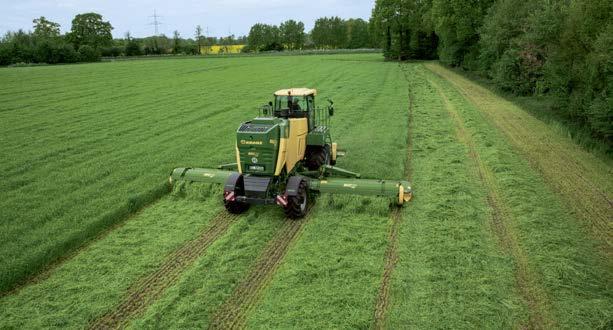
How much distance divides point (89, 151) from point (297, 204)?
1007 centimetres

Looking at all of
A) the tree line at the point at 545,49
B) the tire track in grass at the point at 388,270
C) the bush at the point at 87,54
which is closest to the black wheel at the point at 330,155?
the tire track in grass at the point at 388,270

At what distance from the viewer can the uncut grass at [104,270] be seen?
7227mm

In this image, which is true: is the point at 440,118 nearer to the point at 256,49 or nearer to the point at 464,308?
the point at 464,308

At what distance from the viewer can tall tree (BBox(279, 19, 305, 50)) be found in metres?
143

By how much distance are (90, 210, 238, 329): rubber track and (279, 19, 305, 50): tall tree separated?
138 metres

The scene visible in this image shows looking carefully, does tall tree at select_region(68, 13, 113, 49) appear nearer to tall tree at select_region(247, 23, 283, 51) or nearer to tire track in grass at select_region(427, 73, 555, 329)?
tall tree at select_region(247, 23, 283, 51)

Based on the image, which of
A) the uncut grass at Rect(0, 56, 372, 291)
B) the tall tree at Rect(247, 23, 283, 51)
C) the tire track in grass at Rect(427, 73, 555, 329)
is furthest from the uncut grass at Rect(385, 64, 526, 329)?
the tall tree at Rect(247, 23, 283, 51)

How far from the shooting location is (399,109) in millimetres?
25234

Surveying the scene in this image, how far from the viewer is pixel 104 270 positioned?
855cm

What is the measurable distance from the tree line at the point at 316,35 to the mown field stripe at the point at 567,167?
333 feet

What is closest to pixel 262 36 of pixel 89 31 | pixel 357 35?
pixel 357 35

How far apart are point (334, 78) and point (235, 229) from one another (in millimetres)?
33959

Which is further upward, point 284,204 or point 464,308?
point 284,204

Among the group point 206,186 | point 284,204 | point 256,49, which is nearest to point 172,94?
point 206,186
